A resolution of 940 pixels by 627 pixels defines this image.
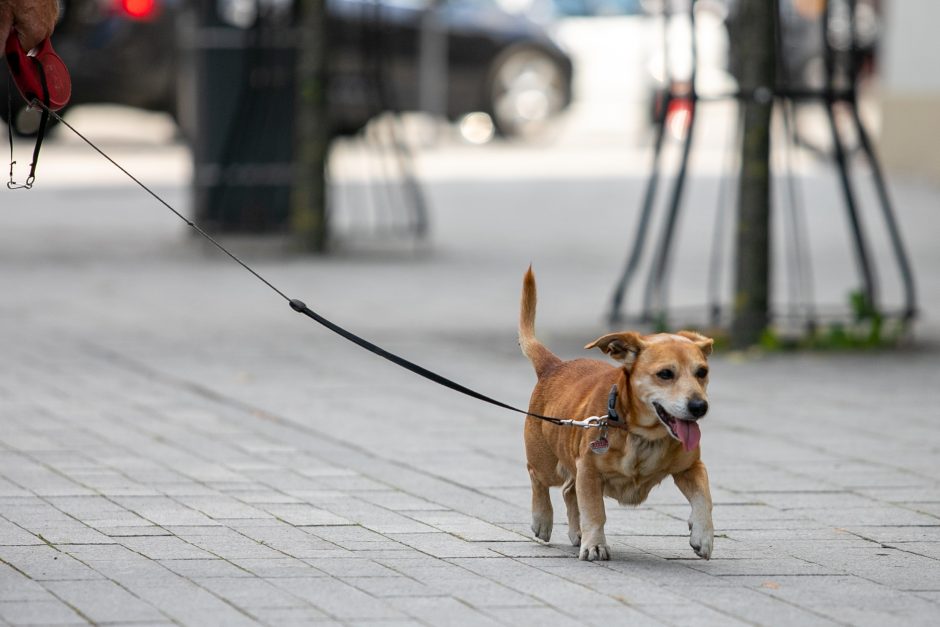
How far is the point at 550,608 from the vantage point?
4.46m

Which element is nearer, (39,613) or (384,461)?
(39,613)

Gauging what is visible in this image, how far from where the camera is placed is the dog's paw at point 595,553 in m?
5.00

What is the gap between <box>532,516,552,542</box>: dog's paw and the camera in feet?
17.2

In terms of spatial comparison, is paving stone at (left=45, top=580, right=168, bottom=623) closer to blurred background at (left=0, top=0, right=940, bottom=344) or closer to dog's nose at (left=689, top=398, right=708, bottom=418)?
dog's nose at (left=689, top=398, right=708, bottom=418)

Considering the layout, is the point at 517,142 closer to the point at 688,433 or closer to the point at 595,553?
the point at 595,553

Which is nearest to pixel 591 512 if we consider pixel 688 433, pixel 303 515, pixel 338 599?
pixel 688 433

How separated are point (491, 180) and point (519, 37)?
344cm

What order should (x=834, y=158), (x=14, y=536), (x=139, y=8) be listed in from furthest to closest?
(x=139, y=8)
(x=834, y=158)
(x=14, y=536)

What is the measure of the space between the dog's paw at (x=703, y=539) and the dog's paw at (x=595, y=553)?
0.83ft

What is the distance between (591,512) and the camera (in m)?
4.95

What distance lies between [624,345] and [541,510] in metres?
0.64

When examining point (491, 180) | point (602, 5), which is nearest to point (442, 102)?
point (491, 180)

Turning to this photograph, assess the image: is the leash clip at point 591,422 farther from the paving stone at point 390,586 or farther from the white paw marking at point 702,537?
the paving stone at point 390,586

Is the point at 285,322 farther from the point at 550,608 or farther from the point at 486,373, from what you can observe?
the point at 550,608
